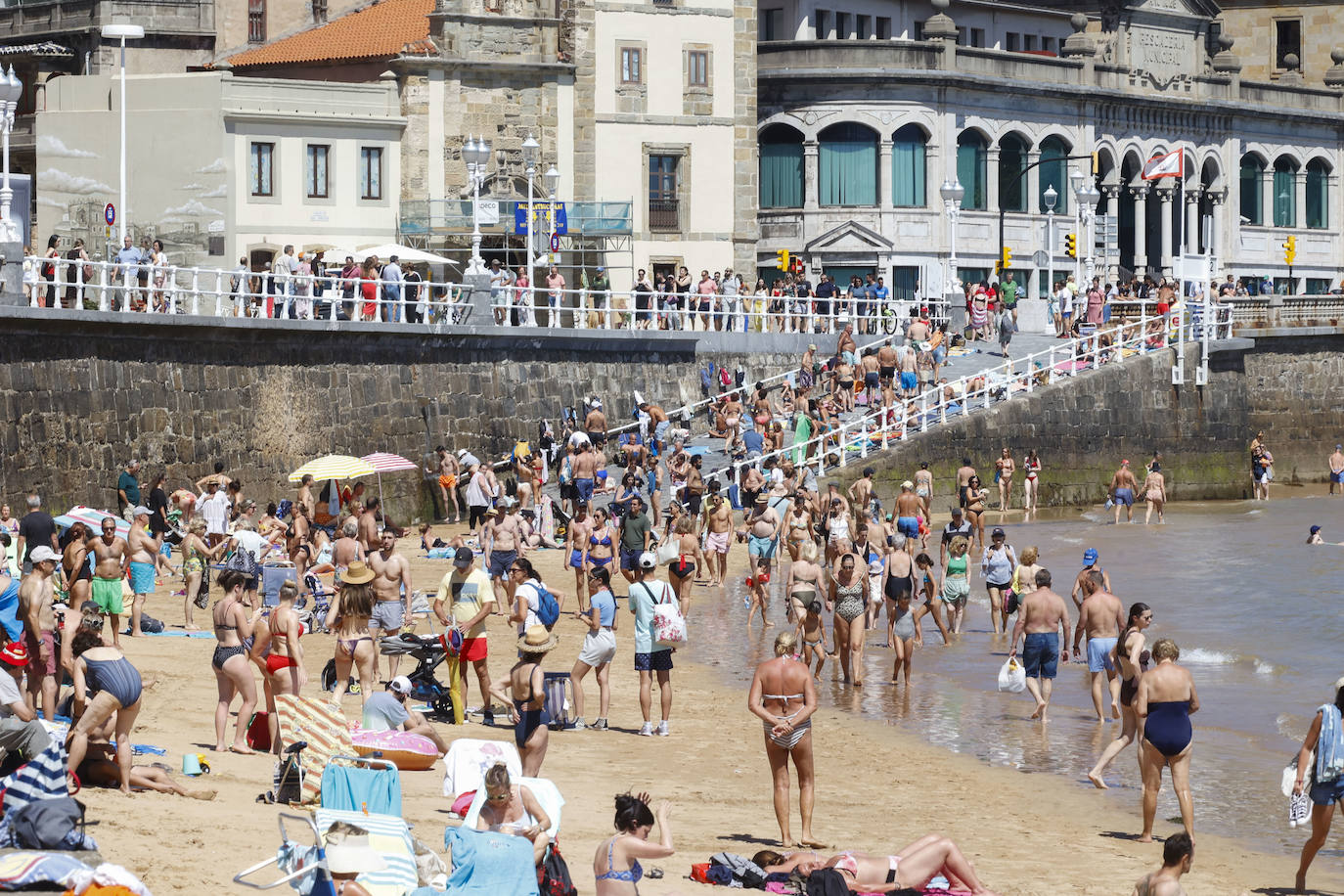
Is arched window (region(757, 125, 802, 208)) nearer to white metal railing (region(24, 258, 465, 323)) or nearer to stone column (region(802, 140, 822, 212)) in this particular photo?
stone column (region(802, 140, 822, 212))

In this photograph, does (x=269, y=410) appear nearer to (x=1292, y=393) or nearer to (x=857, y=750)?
(x=857, y=750)

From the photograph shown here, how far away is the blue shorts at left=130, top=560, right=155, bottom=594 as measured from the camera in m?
21.3

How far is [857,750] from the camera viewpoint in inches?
709

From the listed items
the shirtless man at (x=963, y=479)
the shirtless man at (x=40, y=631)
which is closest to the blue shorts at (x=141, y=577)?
the shirtless man at (x=40, y=631)

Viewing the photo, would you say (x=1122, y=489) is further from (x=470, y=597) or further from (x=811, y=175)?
(x=470, y=597)

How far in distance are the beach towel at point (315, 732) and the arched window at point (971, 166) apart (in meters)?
38.5

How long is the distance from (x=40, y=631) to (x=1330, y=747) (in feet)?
29.8

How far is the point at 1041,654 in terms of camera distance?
734 inches

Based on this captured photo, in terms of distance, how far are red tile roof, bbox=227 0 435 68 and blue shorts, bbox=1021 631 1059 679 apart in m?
29.1

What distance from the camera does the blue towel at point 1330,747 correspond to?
12.8 meters

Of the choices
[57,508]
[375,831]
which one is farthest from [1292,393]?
[375,831]

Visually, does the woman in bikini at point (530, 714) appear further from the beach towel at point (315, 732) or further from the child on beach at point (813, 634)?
the child on beach at point (813, 634)

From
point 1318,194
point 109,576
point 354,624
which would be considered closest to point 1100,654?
point 354,624

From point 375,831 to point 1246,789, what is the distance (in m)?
7.94
